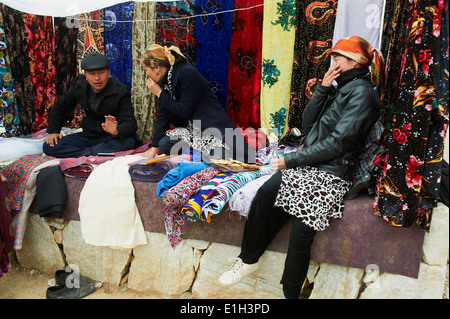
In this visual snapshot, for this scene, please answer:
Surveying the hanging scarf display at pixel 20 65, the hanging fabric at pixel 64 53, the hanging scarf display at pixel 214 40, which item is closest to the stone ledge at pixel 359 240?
the hanging scarf display at pixel 214 40

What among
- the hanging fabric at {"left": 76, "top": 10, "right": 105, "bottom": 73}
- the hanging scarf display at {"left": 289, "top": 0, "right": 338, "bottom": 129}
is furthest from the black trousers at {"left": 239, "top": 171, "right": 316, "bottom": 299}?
the hanging fabric at {"left": 76, "top": 10, "right": 105, "bottom": 73}

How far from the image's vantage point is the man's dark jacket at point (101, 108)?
10.4 feet

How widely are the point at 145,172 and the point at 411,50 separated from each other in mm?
1878

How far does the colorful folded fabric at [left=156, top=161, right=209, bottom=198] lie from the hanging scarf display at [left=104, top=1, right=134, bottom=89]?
1.69 metres

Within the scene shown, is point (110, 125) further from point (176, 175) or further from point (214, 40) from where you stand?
point (214, 40)

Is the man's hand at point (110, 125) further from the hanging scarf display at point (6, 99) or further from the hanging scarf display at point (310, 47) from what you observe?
the hanging scarf display at point (310, 47)

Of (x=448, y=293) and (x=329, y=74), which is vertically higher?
(x=329, y=74)

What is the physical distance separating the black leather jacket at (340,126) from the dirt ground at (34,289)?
161cm

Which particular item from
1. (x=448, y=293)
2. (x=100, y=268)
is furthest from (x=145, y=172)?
(x=448, y=293)

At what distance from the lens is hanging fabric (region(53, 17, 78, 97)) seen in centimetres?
367

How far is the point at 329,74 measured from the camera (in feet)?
6.85

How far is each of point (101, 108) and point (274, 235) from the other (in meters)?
2.13

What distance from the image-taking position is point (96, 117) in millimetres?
3291

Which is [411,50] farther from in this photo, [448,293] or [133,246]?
[133,246]
